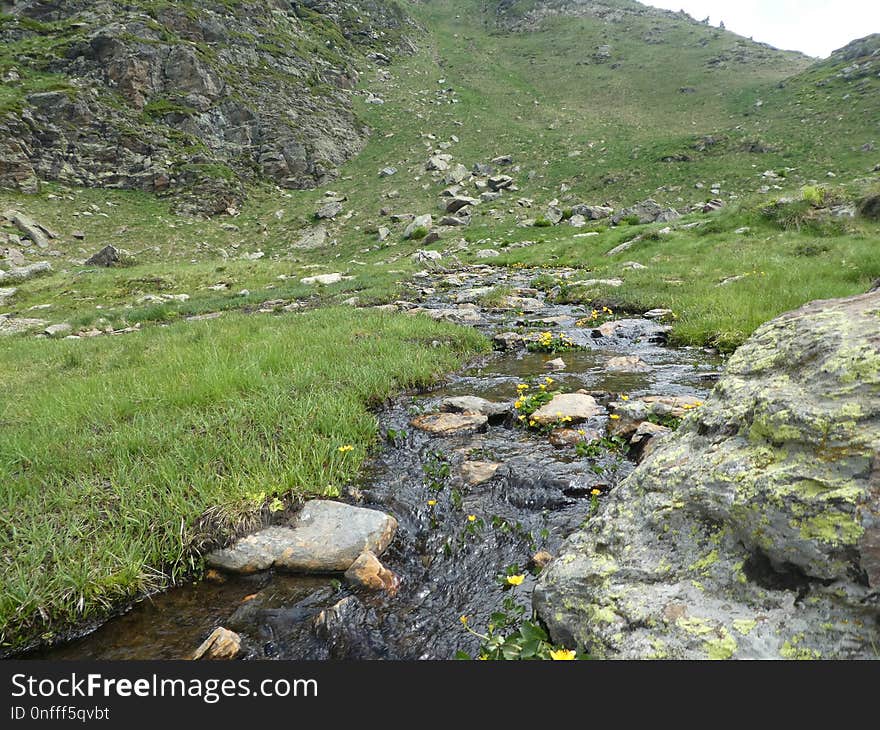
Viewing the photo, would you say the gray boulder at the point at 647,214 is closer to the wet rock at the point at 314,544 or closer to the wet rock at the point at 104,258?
the wet rock at the point at 314,544

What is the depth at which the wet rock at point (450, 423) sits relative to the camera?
205 inches

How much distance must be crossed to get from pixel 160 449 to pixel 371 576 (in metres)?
2.79

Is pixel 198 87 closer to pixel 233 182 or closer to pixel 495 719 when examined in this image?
pixel 233 182

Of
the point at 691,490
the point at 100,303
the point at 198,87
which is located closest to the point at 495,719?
the point at 691,490

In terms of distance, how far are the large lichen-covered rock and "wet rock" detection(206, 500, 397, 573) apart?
1396 mm

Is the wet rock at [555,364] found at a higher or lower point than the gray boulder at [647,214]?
lower

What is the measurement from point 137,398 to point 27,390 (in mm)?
2611

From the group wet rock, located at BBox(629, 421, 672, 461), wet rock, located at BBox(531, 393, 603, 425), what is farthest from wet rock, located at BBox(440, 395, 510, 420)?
wet rock, located at BBox(629, 421, 672, 461)

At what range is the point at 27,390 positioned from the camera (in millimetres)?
6832

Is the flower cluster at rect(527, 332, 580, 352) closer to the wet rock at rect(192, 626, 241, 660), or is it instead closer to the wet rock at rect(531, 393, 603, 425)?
the wet rock at rect(531, 393, 603, 425)

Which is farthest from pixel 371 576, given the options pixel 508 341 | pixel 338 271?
pixel 338 271

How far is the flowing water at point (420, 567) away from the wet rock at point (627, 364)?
94cm

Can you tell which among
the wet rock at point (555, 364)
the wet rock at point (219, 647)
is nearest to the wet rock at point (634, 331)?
the wet rock at point (555, 364)

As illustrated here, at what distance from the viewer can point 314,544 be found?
10.9 feet
